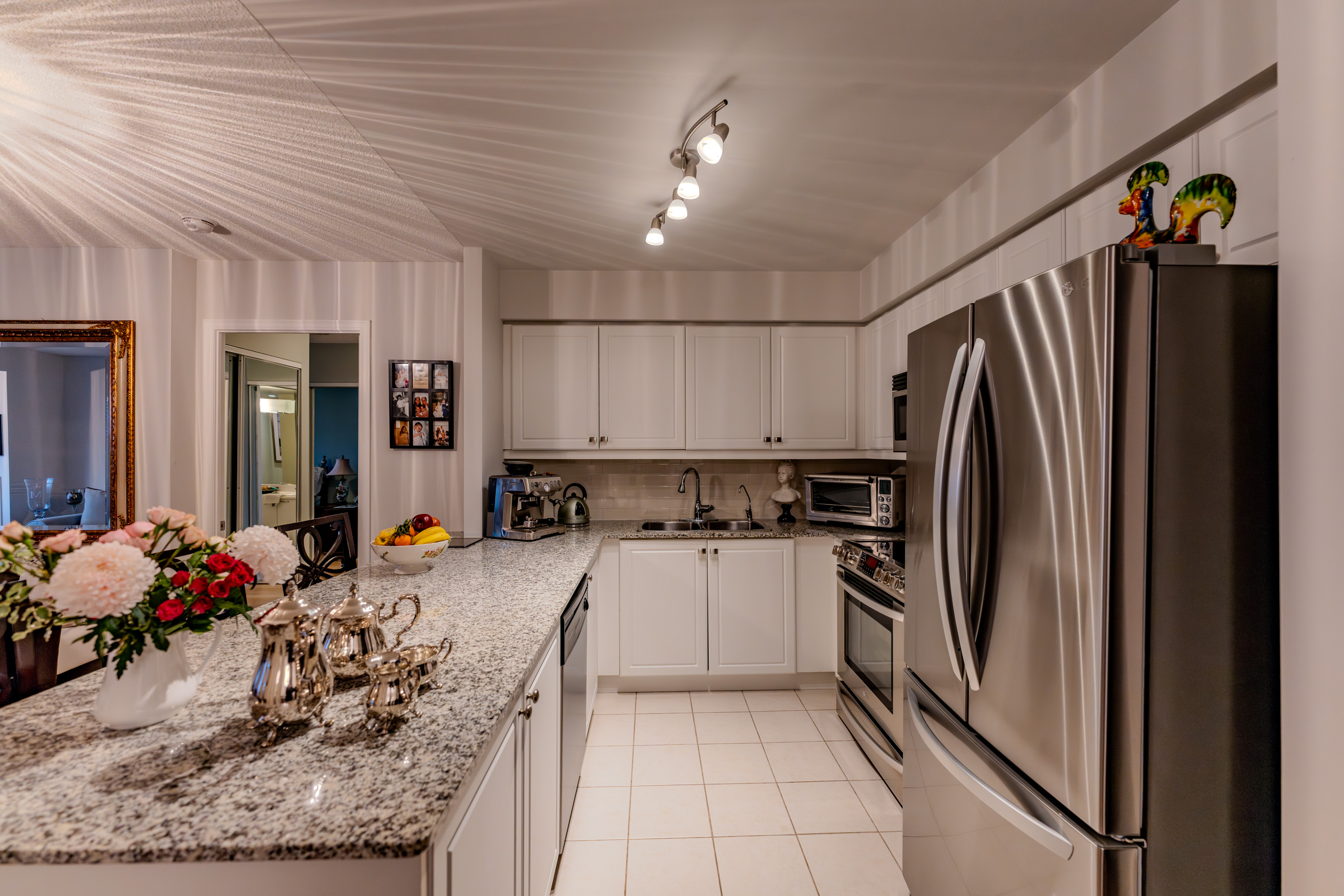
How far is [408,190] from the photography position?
2381 mm

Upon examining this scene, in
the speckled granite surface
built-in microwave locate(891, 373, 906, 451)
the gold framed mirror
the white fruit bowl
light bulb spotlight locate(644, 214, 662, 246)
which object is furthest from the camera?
the gold framed mirror

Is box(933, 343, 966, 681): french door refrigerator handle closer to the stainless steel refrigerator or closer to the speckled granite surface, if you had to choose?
the stainless steel refrigerator

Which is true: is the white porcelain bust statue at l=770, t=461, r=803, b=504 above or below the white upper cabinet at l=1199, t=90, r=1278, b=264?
below

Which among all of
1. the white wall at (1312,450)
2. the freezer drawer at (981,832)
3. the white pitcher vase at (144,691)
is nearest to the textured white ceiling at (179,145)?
the white pitcher vase at (144,691)

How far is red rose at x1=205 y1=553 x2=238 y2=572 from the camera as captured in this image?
0.96 metres

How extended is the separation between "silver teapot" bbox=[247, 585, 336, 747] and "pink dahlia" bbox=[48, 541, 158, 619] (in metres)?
0.17

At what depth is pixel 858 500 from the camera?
3.31 metres

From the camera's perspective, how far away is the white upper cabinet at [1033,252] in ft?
6.02

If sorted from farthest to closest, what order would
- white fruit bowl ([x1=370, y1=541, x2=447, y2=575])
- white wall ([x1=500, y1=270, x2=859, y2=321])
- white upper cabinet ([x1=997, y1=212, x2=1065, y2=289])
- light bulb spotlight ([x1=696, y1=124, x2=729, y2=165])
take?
1. white wall ([x1=500, y1=270, x2=859, y2=321])
2. white fruit bowl ([x1=370, y1=541, x2=447, y2=575])
3. white upper cabinet ([x1=997, y1=212, x2=1065, y2=289])
4. light bulb spotlight ([x1=696, y1=124, x2=729, y2=165])

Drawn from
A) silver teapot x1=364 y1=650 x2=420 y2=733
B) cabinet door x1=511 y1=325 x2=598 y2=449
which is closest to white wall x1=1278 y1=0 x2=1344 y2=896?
silver teapot x1=364 y1=650 x2=420 y2=733

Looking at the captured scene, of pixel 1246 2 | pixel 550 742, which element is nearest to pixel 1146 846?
pixel 550 742

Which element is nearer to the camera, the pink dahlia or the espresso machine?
the pink dahlia

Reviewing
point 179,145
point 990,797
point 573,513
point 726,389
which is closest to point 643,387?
point 726,389

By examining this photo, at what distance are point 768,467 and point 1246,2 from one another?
288 centimetres
